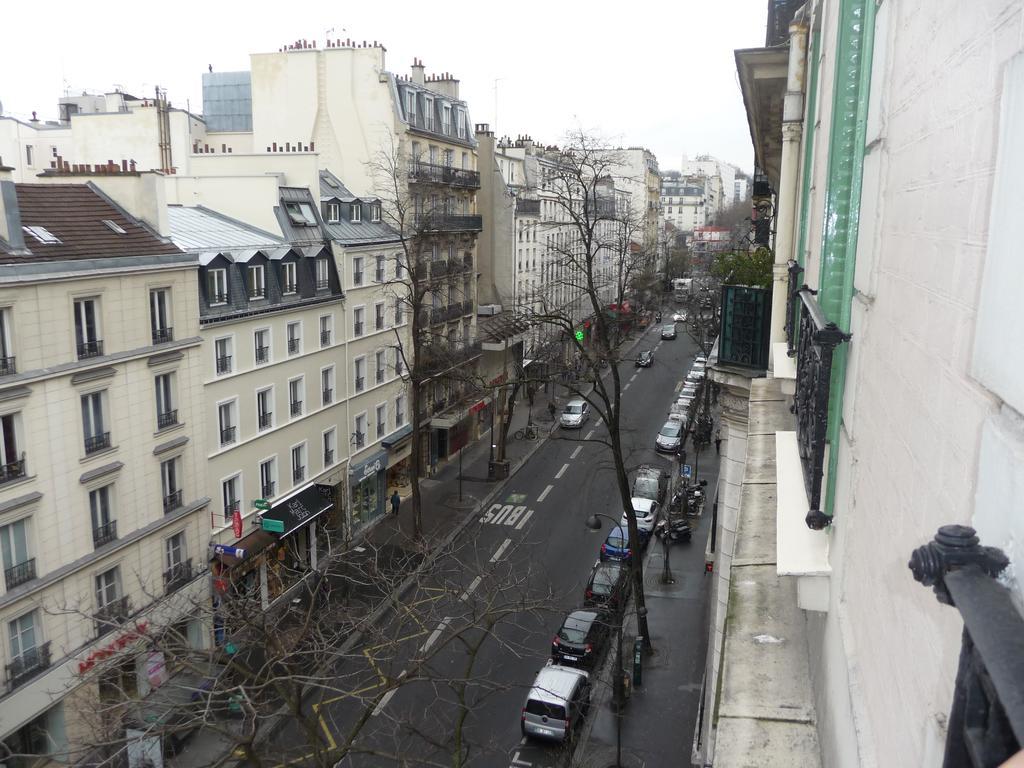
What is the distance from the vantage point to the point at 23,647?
1855cm

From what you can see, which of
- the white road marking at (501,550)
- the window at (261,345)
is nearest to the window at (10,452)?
the window at (261,345)

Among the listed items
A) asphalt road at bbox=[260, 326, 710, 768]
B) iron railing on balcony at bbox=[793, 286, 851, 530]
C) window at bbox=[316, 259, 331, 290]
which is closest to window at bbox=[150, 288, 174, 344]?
window at bbox=[316, 259, 331, 290]

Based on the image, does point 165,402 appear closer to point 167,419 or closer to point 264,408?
point 167,419

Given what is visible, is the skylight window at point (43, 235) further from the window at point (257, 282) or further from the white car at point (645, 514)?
the white car at point (645, 514)

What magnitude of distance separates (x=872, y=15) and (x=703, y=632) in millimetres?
23818

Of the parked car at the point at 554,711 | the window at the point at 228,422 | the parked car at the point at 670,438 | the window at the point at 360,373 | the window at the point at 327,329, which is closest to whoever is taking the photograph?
the parked car at the point at 554,711

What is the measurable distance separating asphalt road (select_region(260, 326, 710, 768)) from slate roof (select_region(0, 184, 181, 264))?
441 inches

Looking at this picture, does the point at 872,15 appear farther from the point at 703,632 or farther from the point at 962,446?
the point at 703,632

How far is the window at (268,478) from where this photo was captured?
27.9m

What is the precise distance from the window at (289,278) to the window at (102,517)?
32.5 ft

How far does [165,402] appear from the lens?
2309 centimetres

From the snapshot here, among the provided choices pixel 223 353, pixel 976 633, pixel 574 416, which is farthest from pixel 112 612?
pixel 574 416

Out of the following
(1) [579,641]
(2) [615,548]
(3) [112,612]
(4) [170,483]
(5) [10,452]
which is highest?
(5) [10,452]

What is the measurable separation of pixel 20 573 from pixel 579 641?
13663 mm
